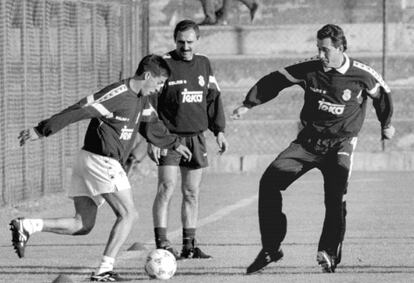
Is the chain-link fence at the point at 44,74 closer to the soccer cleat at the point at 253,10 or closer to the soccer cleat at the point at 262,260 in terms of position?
the soccer cleat at the point at 262,260

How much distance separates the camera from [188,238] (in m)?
12.4

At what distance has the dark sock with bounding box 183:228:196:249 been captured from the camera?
12.4 metres

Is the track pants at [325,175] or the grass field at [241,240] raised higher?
the track pants at [325,175]

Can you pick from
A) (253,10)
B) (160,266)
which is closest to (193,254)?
(160,266)

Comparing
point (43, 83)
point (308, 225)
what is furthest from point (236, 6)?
point (308, 225)

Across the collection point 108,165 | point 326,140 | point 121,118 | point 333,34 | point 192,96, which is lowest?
point 108,165

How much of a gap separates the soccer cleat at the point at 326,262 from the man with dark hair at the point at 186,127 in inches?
53.9

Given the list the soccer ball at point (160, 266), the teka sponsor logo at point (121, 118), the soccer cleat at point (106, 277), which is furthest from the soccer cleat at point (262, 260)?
the teka sponsor logo at point (121, 118)

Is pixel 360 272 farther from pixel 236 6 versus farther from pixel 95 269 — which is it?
pixel 236 6

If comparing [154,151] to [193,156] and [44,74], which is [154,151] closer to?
[193,156]

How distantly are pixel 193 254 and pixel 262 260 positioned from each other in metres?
1.19

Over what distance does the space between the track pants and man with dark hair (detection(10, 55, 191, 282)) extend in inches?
48.0

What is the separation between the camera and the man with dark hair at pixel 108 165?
35.0ft

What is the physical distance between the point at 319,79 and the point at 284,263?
5.00 feet
